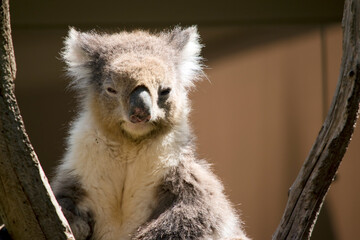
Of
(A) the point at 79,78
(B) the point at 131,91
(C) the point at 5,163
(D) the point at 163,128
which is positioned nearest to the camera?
(C) the point at 5,163

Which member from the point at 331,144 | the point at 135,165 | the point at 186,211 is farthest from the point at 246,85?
the point at 331,144

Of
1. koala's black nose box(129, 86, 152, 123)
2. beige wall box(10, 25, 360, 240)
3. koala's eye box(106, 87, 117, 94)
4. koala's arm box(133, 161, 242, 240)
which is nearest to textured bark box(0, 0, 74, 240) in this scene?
koala's black nose box(129, 86, 152, 123)

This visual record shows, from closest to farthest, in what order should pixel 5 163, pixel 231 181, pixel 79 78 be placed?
pixel 5 163, pixel 79 78, pixel 231 181

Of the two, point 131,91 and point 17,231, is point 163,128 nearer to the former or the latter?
point 131,91

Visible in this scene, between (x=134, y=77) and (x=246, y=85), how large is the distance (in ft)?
8.48

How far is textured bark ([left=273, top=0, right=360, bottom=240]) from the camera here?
10.2 ft

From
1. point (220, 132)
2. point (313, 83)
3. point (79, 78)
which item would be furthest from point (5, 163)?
point (313, 83)

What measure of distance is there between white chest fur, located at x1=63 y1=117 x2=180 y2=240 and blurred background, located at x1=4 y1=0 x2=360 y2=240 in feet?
6.83

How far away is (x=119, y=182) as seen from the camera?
3982mm

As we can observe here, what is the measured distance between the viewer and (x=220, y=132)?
6.06m

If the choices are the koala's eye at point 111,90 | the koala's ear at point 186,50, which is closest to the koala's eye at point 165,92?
the koala's eye at point 111,90

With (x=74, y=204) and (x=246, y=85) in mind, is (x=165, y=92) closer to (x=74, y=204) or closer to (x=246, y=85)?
(x=74, y=204)

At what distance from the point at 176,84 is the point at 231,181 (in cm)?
217

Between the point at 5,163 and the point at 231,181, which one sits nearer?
the point at 5,163
